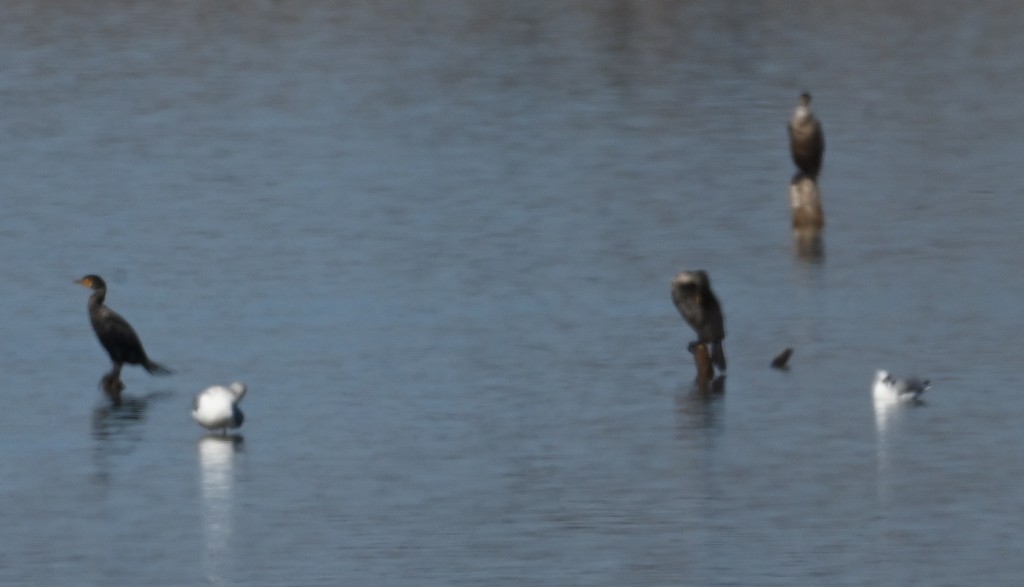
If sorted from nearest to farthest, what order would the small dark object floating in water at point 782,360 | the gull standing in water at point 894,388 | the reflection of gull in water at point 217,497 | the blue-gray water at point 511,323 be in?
the reflection of gull in water at point 217,497 → the blue-gray water at point 511,323 → the gull standing in water at point 894,388 → the small dark object floating in water at point 782,360

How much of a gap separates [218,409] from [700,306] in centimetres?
330

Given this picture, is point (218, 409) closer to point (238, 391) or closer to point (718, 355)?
point (238, 391)

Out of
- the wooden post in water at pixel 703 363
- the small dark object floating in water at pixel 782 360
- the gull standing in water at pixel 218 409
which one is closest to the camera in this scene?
the gull standing in water at pixel 218 409

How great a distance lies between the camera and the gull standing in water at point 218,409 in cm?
1633

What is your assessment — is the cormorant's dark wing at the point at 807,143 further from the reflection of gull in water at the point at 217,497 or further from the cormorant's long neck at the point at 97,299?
the reflection of gull in water at the point at 217,497

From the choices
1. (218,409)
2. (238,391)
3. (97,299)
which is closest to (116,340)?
(97,299)

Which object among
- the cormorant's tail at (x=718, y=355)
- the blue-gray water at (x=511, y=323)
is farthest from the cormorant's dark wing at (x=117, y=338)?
the cormorant's tail at (x=718, y=355)

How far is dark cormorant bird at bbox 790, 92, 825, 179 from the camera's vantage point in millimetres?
24859

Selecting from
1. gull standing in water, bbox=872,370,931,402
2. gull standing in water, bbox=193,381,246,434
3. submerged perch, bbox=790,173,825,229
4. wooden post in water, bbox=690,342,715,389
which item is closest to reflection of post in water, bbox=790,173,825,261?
submerged perch, bbox=790,173,825,229

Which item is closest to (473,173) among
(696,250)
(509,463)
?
(696,250)

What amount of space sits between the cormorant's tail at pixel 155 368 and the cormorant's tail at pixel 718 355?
362 centimetres

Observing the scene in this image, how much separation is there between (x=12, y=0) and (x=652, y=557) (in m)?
49.0

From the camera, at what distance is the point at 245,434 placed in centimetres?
1675

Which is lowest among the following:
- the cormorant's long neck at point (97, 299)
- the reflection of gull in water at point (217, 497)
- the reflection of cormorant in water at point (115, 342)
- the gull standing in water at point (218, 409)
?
the reflection of gull in water at point (217, 497)
